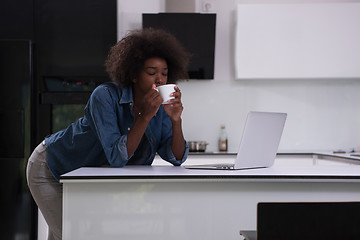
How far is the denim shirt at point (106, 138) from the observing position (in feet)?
5.98

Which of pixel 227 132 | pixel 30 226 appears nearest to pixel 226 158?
pixel 227 132

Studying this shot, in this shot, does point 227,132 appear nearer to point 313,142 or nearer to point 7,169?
point 313,142

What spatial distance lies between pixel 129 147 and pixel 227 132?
2.42 m

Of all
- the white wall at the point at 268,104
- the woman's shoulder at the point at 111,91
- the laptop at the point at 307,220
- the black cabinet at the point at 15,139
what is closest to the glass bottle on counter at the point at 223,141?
the white wall at the point at 268,104

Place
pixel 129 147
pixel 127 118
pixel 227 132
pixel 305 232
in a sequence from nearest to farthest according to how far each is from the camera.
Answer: pixel 305 232
pixel 129 147
pixel 127 118
pixel 227 132

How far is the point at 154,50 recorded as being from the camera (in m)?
2.06

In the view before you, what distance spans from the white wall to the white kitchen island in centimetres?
251

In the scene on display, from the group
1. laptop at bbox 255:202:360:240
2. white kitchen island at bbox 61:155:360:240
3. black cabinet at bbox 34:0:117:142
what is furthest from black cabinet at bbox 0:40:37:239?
laptop at bbox 255:202:360:240

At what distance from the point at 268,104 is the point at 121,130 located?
2457 millimetres

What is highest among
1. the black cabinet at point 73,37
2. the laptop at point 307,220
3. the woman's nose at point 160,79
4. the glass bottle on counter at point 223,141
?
the black cabinet at point 73,37

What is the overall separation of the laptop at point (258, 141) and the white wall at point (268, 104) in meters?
2.14

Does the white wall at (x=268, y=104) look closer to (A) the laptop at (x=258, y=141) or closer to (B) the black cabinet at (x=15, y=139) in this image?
(B) the black cabinet at (x=15, y=139)

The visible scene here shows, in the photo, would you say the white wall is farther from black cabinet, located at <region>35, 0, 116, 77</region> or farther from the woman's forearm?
the woman's forearm

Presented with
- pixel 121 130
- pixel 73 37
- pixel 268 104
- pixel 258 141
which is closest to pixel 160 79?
pixel 121 130
